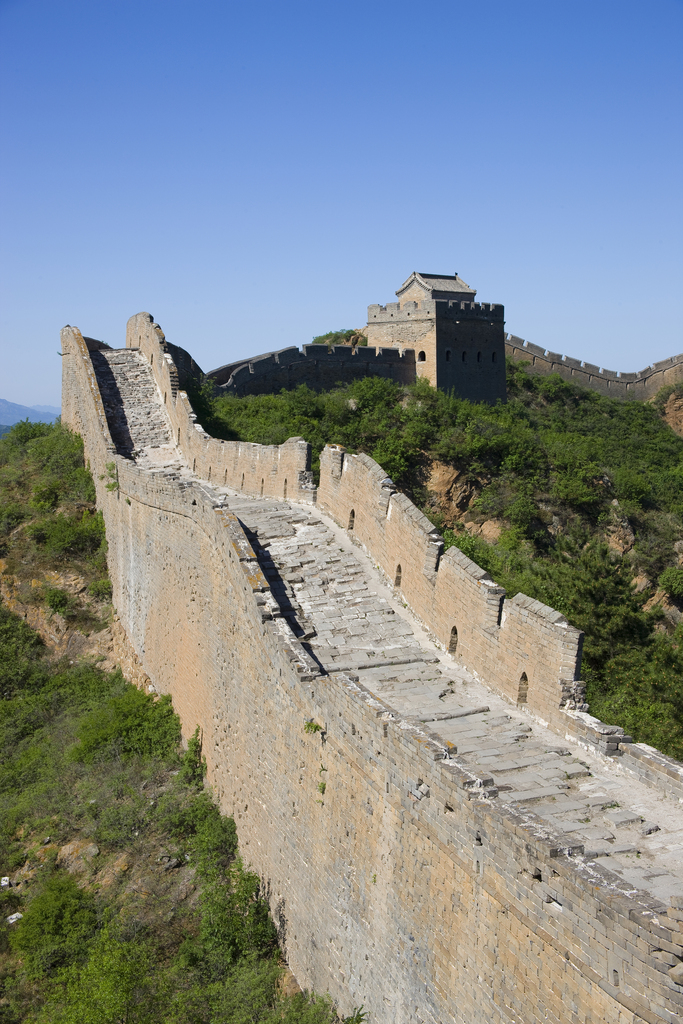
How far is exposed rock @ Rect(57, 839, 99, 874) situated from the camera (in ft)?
34.0

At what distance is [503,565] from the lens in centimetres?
1492

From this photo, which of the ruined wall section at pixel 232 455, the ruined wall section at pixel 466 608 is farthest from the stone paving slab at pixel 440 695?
the ruined wall section at pixel 232 455

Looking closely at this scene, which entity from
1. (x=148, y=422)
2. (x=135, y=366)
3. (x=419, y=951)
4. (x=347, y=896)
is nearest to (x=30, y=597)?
(x=148, y=422)

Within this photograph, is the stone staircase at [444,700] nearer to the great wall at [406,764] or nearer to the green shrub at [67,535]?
the great wall at [406,764]

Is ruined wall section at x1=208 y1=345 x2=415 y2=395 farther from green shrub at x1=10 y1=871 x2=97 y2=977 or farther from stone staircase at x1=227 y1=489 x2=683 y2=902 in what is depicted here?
green shrub at x1=10 y1=871 x2=97 y2=977

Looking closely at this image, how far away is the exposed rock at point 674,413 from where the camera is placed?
37500mm

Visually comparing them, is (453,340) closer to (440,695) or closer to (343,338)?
(343,338)

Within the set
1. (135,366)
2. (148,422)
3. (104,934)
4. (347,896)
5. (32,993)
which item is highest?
(135,366)

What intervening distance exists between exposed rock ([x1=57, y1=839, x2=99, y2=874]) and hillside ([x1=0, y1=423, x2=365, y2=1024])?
21 mm

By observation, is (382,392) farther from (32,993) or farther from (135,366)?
(32,993)

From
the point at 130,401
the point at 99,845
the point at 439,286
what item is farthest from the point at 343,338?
the point at 99,845

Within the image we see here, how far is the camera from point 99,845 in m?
10.5

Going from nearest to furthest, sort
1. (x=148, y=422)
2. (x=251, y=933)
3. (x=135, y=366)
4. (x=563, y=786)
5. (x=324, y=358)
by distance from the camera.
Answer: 1. (x=563, y=786)
2. (x=251, y=933)
3. (x=148, y=422)
4. (x=135, y=366)
5. (x=324, y=358)

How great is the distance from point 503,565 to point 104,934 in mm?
9094
